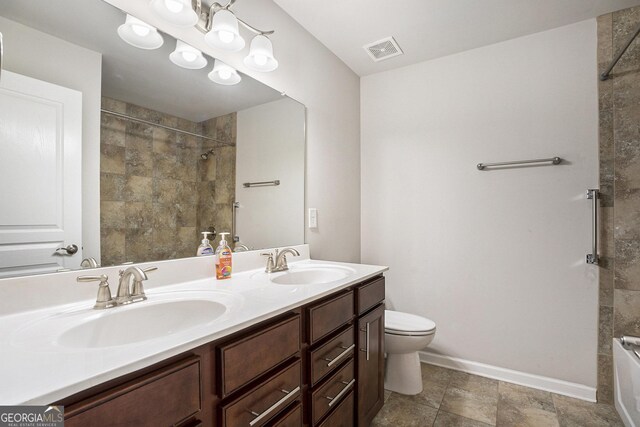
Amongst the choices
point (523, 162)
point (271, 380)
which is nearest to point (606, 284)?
point (523, 162)

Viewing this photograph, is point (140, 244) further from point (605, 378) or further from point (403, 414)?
point (605, 378)

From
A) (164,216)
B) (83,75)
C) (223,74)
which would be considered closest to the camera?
(83,75)

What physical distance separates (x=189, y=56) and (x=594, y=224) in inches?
93.7

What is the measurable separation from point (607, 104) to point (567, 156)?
35cm

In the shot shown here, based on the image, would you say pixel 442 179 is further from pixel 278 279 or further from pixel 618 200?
pixel 278 279

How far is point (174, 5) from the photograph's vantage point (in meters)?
1.15

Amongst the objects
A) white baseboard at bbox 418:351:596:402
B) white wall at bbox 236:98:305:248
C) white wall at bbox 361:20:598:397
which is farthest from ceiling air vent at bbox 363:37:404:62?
white baseboard at bbox 418:351:596:402

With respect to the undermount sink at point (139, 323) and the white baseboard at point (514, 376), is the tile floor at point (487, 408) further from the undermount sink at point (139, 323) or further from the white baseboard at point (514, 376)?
the undermount sink at point (139, 323)

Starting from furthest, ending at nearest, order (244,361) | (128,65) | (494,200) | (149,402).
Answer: (494,200), (128,65), (244,361), (149,402)

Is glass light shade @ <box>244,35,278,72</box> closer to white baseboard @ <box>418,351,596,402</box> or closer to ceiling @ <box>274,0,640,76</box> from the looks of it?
ceiling @ <box>274,0,640,76</box>

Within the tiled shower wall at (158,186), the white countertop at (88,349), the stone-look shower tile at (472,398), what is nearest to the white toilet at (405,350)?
the stone-look shower tile at (472,398)

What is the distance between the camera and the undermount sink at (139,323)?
788 millimetres

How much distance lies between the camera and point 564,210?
1.88 m

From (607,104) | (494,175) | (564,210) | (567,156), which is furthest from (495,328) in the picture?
(607,104)
